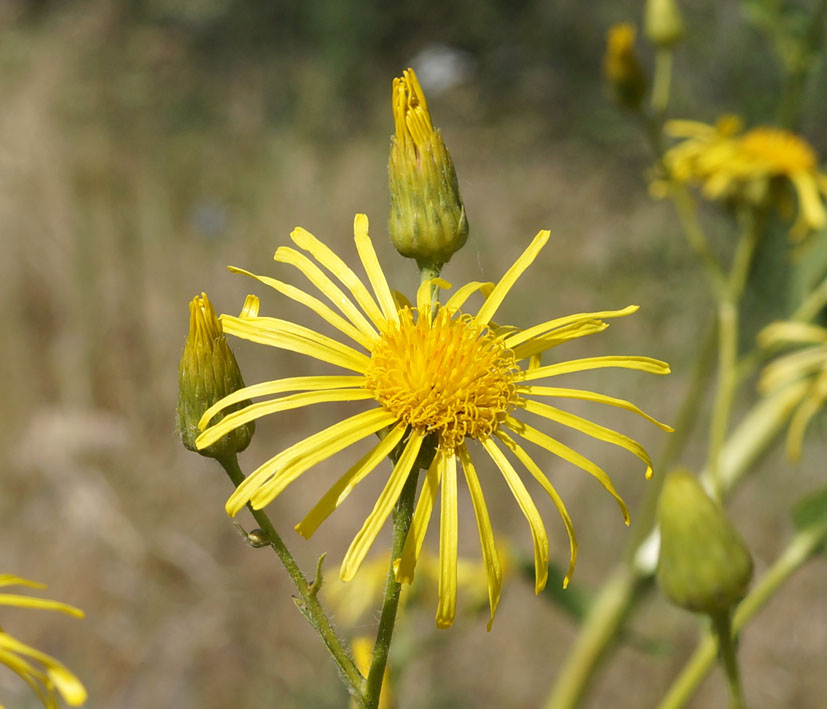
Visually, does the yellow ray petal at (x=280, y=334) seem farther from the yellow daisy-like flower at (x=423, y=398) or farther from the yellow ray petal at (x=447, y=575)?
the yellow ray petal at (x=447, y=575)

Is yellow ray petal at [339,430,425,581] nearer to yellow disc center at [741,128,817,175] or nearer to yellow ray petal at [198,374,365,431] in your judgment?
yellow ray petal at [198,374,365,431]

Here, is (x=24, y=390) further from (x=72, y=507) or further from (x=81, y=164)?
(x=81, y=164)

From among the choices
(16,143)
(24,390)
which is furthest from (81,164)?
(24,390)

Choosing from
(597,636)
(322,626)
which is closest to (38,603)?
(322,626)

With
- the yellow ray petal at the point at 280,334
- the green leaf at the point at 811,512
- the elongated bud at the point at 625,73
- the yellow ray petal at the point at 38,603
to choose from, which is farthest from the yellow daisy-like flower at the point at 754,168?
the yellow ray petal at the point at 38,603

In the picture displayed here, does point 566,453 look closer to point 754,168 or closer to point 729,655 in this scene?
point 729,655
